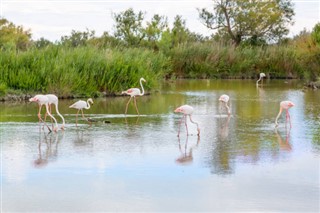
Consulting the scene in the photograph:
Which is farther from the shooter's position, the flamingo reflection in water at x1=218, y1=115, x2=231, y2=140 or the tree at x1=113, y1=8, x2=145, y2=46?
the tree at x1=113, y1=8, x2=145, y2=46

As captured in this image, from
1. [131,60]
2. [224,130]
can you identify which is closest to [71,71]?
[131,60]

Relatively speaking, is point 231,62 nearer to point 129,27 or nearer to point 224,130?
point 129,27

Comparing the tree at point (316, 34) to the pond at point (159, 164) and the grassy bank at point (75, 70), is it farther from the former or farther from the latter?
the pond at point (159, 164)

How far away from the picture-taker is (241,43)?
44.9 meters

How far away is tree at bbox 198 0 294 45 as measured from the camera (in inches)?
1789

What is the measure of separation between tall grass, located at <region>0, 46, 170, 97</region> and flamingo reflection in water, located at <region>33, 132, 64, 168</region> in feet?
21.9

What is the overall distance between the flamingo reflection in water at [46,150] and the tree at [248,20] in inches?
1399

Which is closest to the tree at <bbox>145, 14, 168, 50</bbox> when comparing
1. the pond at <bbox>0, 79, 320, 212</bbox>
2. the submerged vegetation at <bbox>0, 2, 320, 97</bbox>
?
the submerged vegetation at <bbox>0, 2, 320, 97</bbox>

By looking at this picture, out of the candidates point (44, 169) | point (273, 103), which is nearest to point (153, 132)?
point (44, 169)

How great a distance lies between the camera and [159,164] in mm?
8539

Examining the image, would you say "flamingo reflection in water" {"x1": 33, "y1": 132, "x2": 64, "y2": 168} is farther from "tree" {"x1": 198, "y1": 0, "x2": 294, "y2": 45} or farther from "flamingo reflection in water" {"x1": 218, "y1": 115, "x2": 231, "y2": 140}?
"tree" {"x1": 198, "y1": 0, "x2": 294, "y2": 45}

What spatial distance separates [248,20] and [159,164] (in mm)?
37855

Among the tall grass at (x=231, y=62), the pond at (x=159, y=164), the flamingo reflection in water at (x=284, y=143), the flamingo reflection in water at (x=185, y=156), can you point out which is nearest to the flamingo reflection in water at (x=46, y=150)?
the pond at (x=159, y=164)

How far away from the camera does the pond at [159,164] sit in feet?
22.1
